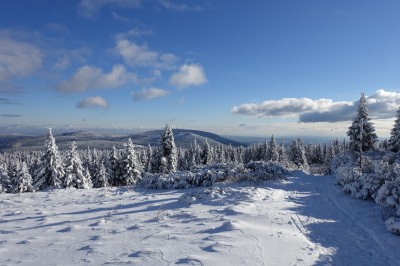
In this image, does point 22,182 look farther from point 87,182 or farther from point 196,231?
point 196,231

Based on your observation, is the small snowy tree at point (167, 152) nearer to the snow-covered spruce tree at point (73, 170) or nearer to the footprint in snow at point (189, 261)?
the snow-covered spruce tree at point (73, 170)

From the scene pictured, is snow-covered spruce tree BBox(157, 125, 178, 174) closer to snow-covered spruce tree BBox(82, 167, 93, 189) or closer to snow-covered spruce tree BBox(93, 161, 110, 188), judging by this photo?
snow-covered spruce tree BBox(93, 161, 110, 188)

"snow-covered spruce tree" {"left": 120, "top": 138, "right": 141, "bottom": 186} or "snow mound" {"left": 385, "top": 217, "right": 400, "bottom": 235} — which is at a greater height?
"snow mound" {"left": 385, "top": 217, "right": 400, "bottom": 235}

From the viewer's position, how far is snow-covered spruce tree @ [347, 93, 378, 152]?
137 feet

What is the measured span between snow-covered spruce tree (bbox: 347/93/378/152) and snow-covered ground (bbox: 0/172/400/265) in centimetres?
3074

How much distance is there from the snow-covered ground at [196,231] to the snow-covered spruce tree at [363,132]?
30.7 m

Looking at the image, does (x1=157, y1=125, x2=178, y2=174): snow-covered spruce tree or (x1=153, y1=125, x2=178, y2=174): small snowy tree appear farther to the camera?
(x1=157, y1=125, x2=178, y2=174): snow-covered spruce tree

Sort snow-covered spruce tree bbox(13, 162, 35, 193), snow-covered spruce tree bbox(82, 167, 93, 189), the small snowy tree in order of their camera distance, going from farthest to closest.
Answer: the small snowy tree, snow-covered spruce tree bbox(13, 162, 35, 193), snow-covered spruce tree bbox(82, 167, 93, 189)

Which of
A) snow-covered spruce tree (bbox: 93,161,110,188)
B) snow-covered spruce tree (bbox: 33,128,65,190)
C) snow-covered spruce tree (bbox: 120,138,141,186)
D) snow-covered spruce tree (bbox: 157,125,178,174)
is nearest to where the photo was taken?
snow-covered spruce tree (bbox: 33,128,65,190)

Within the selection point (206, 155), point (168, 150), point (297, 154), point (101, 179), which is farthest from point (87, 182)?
point (297, 154)

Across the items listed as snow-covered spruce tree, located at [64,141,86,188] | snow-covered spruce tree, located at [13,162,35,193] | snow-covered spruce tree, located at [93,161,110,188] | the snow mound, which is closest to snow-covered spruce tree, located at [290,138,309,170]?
snow-covered spruce tree, located at [93,161,110,188]

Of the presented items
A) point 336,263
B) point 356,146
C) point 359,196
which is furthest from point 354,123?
point 336,263

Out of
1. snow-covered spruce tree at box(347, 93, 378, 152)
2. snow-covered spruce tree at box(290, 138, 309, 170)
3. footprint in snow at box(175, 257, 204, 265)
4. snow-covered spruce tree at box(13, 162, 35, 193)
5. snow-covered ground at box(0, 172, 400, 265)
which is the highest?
snow-covered spruce tree at box(347, 93, 378, 152)

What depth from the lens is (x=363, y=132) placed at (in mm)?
42875
